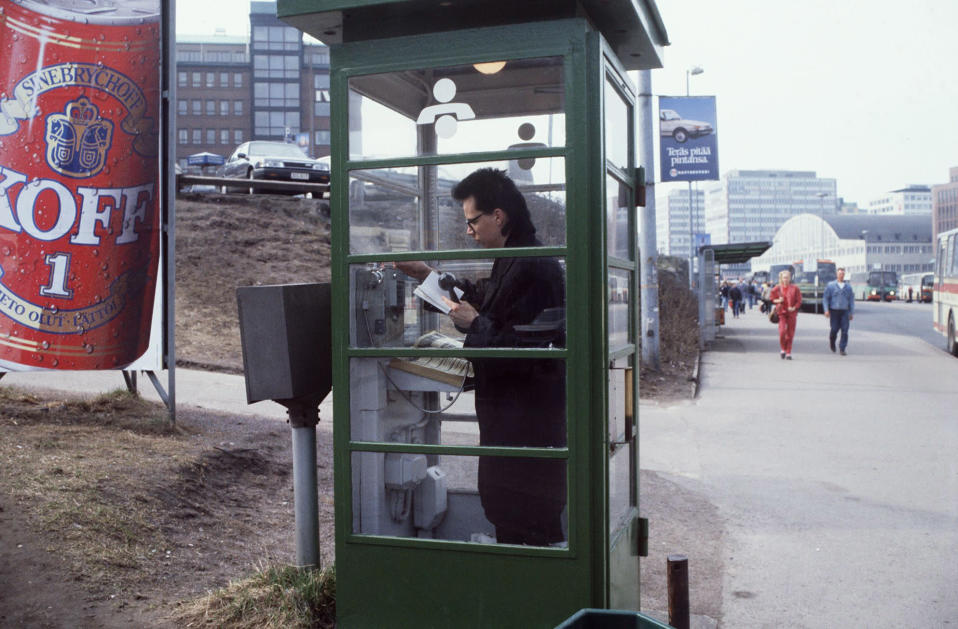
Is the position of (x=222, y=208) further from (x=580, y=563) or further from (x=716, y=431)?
(x=580, y=563)

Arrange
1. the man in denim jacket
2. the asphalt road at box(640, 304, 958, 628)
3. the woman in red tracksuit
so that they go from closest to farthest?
the asphalt road at box(640, 304, 958, 628)
the woman in red tracksuit
the man in denim jacket

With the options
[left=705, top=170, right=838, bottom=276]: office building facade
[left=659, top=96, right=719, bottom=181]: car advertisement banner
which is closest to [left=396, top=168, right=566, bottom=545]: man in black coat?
[left=659, top=96, right=719, bottom=181]: car advertisement banner

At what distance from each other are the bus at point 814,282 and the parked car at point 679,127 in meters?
29.2

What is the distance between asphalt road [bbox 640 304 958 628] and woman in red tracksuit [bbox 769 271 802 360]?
2.50 meters

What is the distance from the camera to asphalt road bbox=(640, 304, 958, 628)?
5.03 m

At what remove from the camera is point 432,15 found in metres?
3.60

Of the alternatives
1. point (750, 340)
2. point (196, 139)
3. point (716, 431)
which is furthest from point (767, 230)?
point (716, 431)

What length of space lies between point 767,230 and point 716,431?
14057 centimetres

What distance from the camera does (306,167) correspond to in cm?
2383

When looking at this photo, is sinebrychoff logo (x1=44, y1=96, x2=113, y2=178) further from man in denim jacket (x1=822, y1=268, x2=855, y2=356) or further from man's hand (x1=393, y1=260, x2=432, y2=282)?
man in denim jacket (x1=822, y1=268, x2=855, y2=356)

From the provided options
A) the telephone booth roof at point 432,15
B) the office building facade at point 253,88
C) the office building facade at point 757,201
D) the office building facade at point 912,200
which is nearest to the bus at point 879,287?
the office building facade at point 253,88

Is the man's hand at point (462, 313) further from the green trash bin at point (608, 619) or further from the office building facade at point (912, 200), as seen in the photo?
the office building facade at point (912, 200)

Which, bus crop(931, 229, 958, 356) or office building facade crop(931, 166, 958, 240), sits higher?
office building facade crop(931, 166, 958, 240)

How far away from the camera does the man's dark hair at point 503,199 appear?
12.0ft
